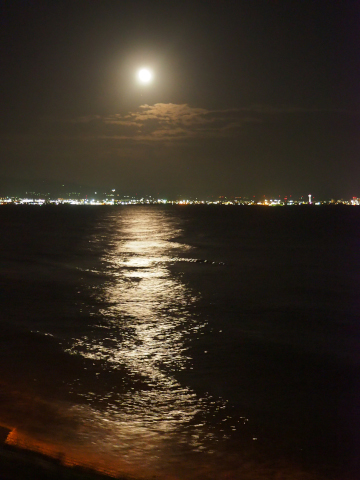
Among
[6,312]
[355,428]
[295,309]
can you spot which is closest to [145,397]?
[355,428]

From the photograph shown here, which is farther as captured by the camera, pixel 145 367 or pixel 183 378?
pixel 145 367

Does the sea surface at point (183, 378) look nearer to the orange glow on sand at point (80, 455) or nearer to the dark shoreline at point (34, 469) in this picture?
the orange glow on sand at point (80, 455)

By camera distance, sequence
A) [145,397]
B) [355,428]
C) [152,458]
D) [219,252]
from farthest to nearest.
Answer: [219,252] < [145,397] < [355,428] < [152,458]

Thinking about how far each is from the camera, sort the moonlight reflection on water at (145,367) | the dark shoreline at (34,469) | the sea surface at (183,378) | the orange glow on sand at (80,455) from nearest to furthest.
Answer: the dark shoreline at (34,469)
the orange glow on sand at (80,455)
the sea surface at (183,378)
the moonlight reflection on water at (145,367)

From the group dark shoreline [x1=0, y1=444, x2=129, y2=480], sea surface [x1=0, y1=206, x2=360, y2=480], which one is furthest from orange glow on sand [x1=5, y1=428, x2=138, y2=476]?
dark shoreline [x1=0, y1=444, x2=129, y2=480]

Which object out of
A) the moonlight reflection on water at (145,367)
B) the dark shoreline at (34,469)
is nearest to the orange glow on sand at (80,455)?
the moonlight reflection on water at (145,367)

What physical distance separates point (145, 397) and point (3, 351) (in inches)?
159

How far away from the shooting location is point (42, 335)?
1224 centimetres

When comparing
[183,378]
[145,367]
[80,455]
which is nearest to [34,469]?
[80,455]

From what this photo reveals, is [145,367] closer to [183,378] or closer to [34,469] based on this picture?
[183,378]

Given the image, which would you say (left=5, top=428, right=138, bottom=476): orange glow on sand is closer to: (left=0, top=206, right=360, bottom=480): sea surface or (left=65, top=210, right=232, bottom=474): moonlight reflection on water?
(left=0, top=206, right=360, bottom=480): sea surface

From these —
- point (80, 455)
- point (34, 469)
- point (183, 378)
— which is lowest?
point (183, 378)

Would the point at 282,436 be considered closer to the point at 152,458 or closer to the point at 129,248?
the point at 152,458

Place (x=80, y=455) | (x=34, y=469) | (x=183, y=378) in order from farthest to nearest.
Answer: (x=183, y=378), (x=80, y=455), (x=34, y=469)
